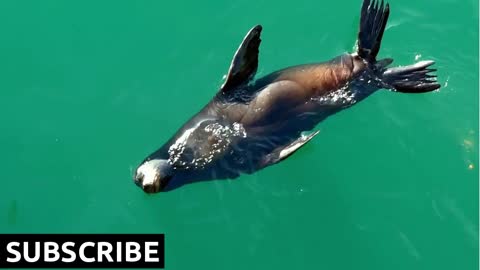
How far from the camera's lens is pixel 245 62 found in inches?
272

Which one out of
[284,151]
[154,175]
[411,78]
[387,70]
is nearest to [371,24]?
[387,70]

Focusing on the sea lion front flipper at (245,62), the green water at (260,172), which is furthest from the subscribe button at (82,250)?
the sea lion front flipper at (245,62)

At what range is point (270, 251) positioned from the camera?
669 centimetres

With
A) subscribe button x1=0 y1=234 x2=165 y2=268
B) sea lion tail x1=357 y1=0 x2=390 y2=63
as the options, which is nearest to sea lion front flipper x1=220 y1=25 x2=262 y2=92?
sea lion tail x1=357 y1=0 x2=390 y2=63

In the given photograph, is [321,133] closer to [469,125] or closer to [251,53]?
[251,53]

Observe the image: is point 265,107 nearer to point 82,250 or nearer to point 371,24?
point 371,24

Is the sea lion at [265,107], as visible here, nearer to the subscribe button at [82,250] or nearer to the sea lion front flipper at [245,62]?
the sea lion front flipper at [245,62]

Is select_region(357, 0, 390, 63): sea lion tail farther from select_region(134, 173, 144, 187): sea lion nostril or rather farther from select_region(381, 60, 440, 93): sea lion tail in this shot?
select_region(134, 173, 144, 187): sea lion nostril

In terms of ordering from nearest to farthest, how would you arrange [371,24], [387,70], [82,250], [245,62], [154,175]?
1. [154,175]
2. [82,250]
3. [245,62]
4. [371,24]
5. [387,70]

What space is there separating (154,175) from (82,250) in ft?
3.83

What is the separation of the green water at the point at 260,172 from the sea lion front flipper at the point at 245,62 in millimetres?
656

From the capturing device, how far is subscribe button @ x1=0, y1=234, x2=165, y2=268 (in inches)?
264

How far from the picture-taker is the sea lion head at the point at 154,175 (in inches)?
253

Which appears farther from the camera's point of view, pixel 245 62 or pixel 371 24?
pixel 371 24
